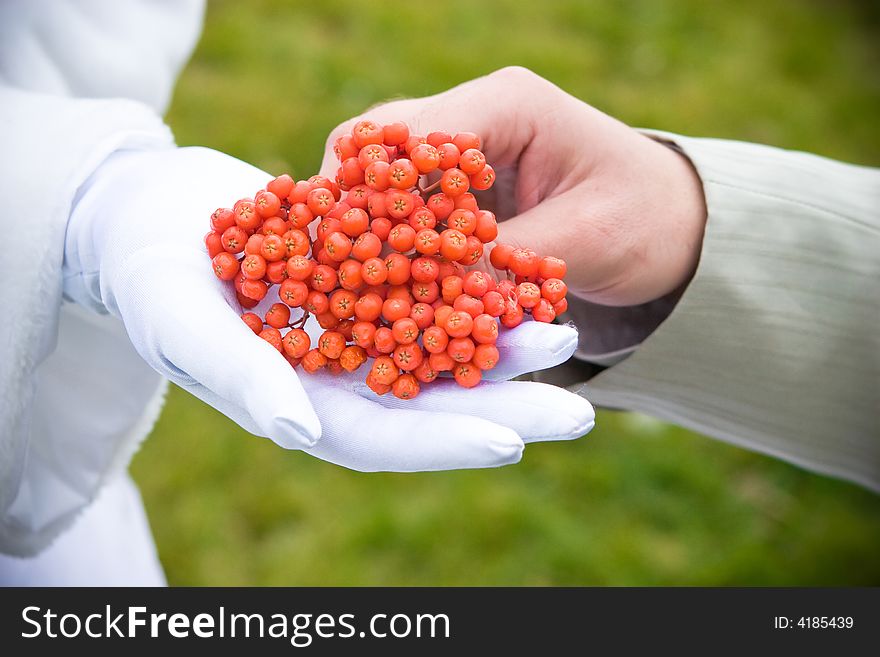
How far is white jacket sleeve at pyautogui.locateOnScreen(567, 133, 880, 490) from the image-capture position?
59.2 inches

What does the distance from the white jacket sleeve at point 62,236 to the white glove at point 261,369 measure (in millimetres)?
90

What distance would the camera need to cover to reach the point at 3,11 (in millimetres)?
1433

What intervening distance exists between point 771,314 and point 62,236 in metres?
1.19

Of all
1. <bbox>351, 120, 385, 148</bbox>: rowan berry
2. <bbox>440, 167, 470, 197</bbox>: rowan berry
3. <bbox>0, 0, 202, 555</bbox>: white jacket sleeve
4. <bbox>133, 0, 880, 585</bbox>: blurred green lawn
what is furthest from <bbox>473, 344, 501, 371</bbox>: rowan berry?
<bbox>133, 0, 880, 585</bbox>: blurred green lawn

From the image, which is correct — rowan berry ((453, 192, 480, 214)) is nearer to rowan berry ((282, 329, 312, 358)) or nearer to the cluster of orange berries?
the cluster of orange berries

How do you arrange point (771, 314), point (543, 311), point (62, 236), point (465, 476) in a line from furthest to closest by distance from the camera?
point (465, 476)
point (771, 314)
point (62, 236)
point (543, 311)

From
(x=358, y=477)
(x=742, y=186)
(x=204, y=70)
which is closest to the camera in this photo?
(x=742, y=186)

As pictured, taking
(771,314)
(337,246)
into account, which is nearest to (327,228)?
(337,246)

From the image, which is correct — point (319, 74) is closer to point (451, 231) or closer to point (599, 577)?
point (599, 577)

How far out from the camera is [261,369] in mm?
1077

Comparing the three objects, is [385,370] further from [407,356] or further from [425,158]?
[425,158]

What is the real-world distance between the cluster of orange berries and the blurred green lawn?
5.08ft
